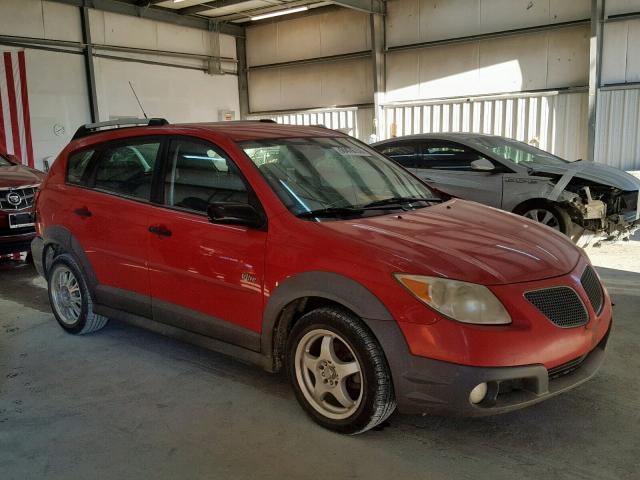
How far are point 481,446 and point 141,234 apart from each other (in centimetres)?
236

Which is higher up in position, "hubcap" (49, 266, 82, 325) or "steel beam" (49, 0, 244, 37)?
"steel beam" (49, 0, 244, 37)

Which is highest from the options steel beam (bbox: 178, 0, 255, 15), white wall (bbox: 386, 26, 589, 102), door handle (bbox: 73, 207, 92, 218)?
steel beam (bbox: 178, 0, 255, 15)

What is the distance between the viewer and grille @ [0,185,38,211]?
6605 mm

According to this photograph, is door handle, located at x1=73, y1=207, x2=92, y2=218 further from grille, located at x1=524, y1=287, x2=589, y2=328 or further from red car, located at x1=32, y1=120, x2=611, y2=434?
grille, located at x1=524, y1=287, x2=589, y2=328

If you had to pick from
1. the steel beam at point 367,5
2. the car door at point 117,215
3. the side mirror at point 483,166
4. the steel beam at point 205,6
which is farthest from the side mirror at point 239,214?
the steel beam at point 205,6

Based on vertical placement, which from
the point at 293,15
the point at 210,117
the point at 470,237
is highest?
the point at 293,15

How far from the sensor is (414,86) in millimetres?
13648

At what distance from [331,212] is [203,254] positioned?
0.80 m

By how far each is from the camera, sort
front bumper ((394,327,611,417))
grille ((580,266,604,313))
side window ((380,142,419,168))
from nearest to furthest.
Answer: front bumper ((394,327,611,417)) < grille ((580,266,604,313)) < side window ((380,142,419,168))

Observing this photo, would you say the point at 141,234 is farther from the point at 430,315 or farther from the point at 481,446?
the point at 481,446

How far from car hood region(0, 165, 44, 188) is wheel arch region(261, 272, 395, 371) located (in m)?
5.11

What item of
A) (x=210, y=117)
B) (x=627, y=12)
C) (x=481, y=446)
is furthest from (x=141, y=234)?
(x=210, y=117)

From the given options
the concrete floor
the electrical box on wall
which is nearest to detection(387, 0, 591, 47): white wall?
the electrical box on wall

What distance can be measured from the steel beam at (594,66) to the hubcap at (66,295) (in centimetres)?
993
